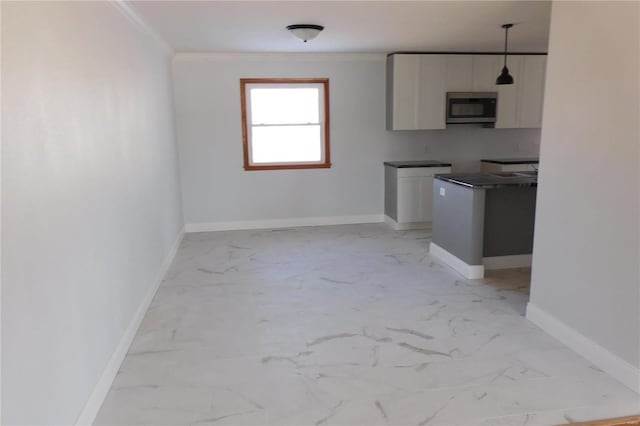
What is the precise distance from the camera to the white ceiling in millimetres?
3604

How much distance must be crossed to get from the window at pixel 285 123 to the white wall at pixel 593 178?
3.74 meters

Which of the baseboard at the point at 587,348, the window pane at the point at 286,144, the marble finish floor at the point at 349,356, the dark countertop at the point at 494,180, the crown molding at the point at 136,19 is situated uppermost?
the crown molding at the point at 136,19

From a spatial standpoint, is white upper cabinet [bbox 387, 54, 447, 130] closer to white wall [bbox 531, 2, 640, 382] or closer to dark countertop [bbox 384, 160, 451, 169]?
dark countertop [bbox 384, 160, 451, 169]

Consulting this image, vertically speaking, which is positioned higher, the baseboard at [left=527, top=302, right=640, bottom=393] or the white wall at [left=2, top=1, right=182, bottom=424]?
the white wall at [left=2, top=1, right=182, bottom=424]

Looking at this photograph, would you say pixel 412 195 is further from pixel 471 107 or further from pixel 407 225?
pixel 471 107

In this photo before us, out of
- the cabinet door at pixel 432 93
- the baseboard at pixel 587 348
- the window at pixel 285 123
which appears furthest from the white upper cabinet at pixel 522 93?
the baseboard at pixel 587 348

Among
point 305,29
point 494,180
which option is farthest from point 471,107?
point 305,29

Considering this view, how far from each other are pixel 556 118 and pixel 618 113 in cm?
51

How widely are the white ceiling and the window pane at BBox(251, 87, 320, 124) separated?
64 cm

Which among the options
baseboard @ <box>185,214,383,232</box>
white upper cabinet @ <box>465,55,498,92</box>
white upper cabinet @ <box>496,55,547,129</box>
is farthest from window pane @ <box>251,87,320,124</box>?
white upper cabinet @ <box>496,55,547,129</box>

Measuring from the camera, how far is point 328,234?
6.12 m

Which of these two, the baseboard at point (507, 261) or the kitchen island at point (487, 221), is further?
the baseboard at point (507, 261)

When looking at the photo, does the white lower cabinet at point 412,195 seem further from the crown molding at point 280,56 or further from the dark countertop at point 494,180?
the crown molding at point 280,56

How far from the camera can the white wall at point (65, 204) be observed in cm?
160
